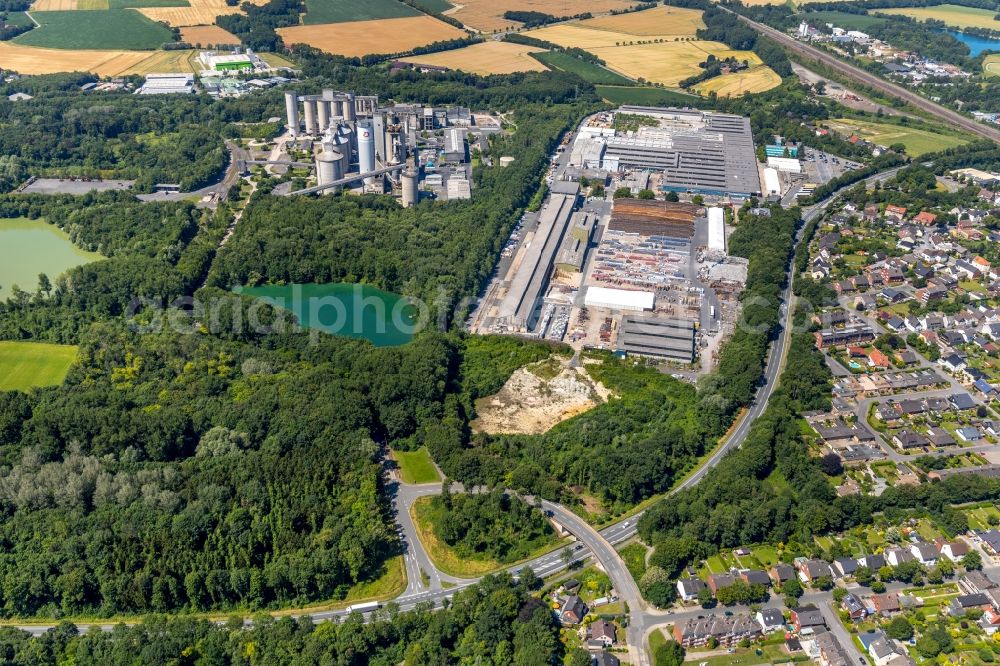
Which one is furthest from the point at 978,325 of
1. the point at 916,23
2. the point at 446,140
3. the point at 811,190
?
the point at 916,23

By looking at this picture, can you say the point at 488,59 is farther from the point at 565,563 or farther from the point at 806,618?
the point at 806,618

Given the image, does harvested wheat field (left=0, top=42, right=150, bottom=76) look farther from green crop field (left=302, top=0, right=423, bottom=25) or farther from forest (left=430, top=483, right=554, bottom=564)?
forest (left=430, top=483, right=554, bottom=564)

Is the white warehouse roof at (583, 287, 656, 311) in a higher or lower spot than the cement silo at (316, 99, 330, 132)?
lower

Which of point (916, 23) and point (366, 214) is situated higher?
point (916, 23)

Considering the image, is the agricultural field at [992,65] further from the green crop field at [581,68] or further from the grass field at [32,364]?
the grass field at [32,364]

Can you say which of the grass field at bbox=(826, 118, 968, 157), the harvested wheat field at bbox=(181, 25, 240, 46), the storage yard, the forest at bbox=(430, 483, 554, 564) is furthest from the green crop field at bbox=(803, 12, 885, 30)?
the forest at bbox=(430, 483, 554, 564)

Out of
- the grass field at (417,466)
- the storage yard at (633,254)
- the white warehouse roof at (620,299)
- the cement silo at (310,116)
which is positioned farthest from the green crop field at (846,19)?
the grass field at (417,466)

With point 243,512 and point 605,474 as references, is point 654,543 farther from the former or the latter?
point 243,512
